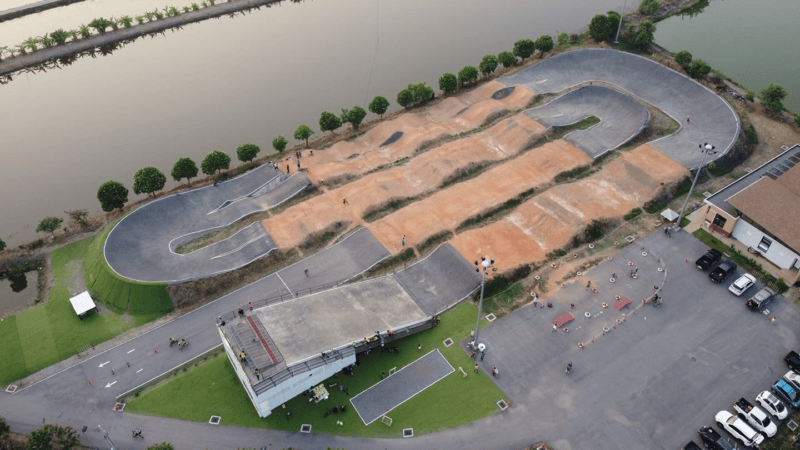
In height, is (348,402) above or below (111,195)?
below

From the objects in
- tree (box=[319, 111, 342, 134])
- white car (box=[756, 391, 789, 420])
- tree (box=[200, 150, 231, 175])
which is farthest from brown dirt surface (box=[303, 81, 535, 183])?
white car (box=[756, 391, 789, 420])

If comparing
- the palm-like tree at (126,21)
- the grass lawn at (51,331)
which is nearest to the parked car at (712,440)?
the grass lawn at (51,331)

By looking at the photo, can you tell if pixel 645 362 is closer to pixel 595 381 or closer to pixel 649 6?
pixel 595 381

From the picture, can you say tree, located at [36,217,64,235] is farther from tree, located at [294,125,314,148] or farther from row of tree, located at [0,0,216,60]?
row of tree, located at [0,0,216,60]

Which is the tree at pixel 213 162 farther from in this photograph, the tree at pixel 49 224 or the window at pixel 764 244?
the window at pixel 764 244

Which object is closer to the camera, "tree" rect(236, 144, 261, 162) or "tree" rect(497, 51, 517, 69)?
"tree" rect(236, 144, 261, 162)

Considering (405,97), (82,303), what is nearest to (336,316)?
(82,303)
